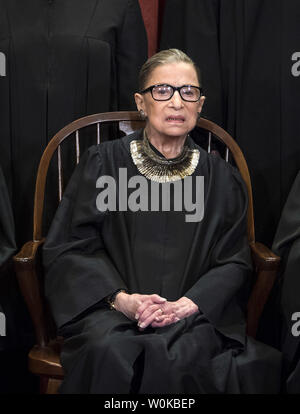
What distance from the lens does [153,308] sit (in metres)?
1.63

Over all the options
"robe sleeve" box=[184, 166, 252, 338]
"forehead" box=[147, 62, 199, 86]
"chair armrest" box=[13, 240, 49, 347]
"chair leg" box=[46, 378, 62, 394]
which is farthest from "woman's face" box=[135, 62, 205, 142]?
"chair leg" box=[46, 378, 62, 394]

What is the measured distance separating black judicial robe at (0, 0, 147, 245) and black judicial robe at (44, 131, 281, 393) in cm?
39

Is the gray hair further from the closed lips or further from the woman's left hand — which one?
the woman's left hand

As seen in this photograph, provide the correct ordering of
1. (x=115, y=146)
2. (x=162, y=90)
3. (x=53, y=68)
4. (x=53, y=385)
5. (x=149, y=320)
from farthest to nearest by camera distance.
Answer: (x=53, y=68) < (x=115, y=146) < (x=162, y=90) < (x=53, y=385) < (x=149, y=320)

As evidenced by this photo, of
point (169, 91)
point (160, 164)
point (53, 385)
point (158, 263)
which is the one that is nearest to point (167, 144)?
point (160, 164)

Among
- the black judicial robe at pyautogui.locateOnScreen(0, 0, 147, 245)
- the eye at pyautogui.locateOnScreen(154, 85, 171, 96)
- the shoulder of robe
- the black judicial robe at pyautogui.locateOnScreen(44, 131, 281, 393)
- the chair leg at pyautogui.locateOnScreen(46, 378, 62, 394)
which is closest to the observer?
the black judicial robe at pyautogui.locateOnScreen(44, 131, 281, 393)

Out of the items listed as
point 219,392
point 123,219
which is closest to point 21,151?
point 123,219

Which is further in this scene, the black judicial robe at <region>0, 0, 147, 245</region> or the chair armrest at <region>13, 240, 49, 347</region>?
the black judicial robe at <region>0, 0, 147, 245</region>

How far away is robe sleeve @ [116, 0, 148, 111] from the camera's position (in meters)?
2.26

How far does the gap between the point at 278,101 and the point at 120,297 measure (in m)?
1.05

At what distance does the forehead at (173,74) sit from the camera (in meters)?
1.81

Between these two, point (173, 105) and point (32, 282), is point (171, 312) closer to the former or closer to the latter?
point (32, 282)

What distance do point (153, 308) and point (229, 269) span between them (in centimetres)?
29

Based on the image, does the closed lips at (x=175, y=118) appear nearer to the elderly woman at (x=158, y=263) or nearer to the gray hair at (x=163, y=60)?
the elderly woman at (x=158, y=263)
